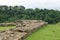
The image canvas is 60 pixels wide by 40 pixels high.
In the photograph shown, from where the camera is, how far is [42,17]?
25688 millimetres

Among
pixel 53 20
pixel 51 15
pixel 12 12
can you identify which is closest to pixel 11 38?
pixel 53 20

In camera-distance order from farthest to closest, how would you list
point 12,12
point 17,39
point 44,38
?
point 12,12 < point 44,38 < point 17,39

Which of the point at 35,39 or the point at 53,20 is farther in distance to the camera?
the point at 53,20

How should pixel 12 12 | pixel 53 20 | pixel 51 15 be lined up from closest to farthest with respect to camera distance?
pixel 53 20
pixel 51 15
pixel 12 12

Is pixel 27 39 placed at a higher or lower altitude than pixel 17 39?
lower

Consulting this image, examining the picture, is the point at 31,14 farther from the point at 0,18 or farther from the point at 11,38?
the point at 11,38

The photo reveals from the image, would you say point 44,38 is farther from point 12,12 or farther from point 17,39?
point 12,12

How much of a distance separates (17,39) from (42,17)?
66.0 ft

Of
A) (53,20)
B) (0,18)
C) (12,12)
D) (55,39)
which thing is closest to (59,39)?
(55,39)

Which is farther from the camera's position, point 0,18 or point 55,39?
point 0,18

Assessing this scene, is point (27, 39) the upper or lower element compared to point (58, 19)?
upper

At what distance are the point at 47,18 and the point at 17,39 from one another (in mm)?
18967

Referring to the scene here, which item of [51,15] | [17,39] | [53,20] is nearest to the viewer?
[17,39]

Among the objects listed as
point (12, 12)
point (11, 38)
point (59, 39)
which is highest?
point (11, 38)
